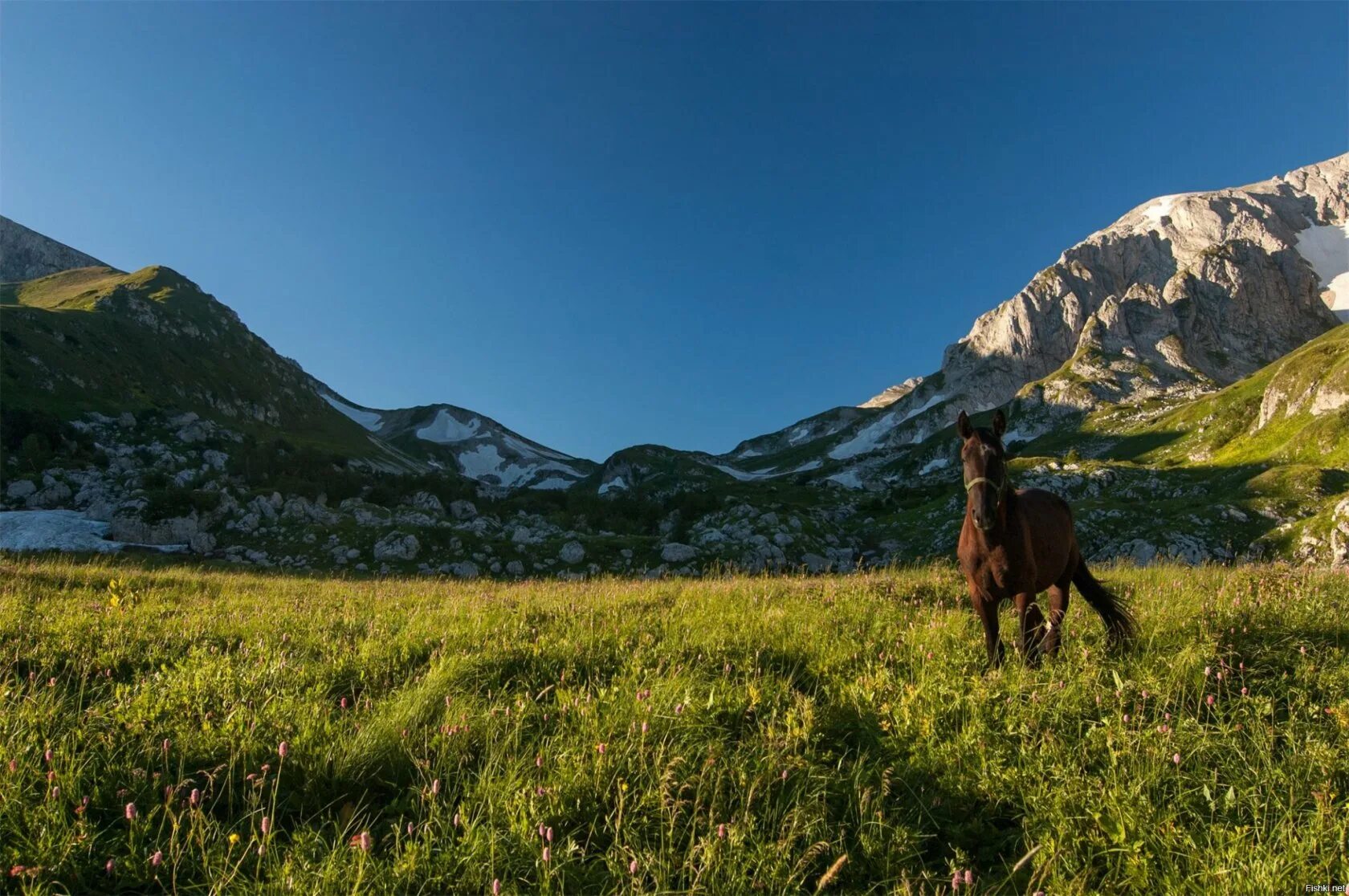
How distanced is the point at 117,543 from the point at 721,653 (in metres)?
40.1

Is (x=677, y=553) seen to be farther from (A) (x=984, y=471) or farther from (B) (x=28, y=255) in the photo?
(B) (x=28, y=255)

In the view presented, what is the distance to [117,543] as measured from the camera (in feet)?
105

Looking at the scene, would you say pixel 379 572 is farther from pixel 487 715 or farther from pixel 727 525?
pixel 487 715

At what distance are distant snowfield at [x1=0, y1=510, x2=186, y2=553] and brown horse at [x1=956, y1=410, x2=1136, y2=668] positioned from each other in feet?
130

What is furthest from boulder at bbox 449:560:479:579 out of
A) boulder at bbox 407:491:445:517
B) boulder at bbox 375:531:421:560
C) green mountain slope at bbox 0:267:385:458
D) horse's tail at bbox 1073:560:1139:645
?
green mountain slope at bbox 0:267:385:458

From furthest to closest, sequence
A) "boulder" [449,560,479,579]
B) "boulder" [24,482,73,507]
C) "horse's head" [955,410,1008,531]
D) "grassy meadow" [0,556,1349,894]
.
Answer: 1. "boulder" [24,482,73,507]
2. "boulder" [449,560,479,579]
3. "horse's head" [955,410,1008,531]
4. "grassy meadow" [0,556,1349,894]

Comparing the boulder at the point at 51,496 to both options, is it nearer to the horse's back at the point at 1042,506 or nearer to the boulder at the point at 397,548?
the boulder at the point at 397,548

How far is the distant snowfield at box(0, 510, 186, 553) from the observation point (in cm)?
3012

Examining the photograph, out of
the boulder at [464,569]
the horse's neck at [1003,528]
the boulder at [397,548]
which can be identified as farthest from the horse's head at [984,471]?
the boulder at [397,548]

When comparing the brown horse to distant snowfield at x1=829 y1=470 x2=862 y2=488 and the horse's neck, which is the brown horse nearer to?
the horse's neck

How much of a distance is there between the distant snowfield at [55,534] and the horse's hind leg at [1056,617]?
40.1 meters

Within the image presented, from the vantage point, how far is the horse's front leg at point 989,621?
259 inches

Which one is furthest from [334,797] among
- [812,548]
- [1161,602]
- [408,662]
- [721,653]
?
[812,548]

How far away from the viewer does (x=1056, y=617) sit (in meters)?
7.05
